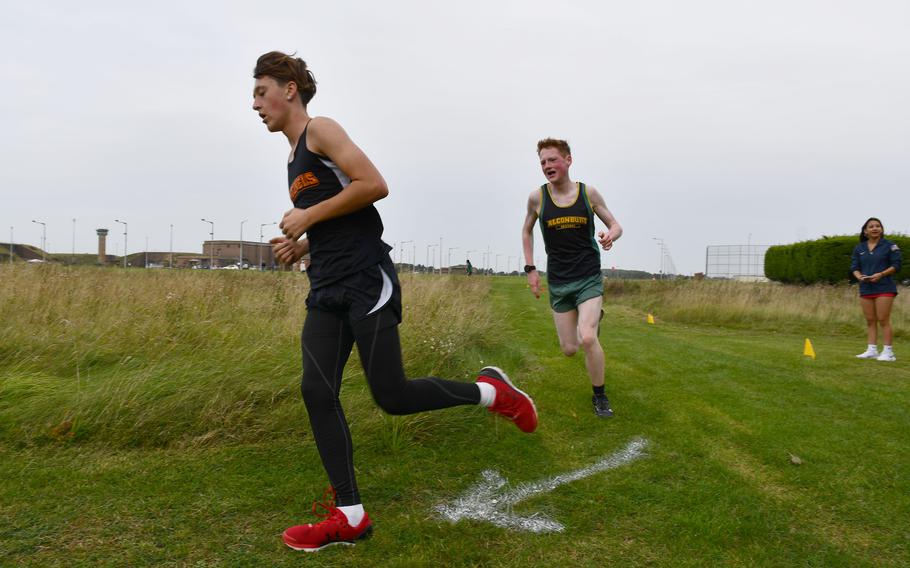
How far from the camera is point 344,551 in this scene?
2639 millimetres

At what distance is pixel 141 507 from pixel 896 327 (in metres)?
15.0

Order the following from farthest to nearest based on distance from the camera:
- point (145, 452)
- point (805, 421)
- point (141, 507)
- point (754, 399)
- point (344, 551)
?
point (754, 399) → point (805, 421) → point (145, 452) → point (141, 507) → point (344, 551)

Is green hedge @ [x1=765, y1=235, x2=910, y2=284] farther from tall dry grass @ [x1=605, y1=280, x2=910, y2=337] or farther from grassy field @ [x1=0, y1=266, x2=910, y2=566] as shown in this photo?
grassy field @ [x1=0, y1=266, x2=910, y2=566]

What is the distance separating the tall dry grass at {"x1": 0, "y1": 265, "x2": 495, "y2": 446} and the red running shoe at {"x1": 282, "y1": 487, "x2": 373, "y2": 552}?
1.55m

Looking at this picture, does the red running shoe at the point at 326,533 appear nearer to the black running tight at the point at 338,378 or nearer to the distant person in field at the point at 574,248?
the black running tight at the point at 338,378

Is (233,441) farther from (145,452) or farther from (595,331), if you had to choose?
(595,331)

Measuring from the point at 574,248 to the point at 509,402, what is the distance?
2248 mm

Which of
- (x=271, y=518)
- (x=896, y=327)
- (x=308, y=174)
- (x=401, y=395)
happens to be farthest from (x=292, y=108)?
(x=896, y=327)

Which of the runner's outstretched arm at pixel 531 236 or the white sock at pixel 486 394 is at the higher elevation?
the runner's outstretched arm at pixel 531 236

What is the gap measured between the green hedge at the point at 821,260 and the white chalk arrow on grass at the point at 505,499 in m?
22.1

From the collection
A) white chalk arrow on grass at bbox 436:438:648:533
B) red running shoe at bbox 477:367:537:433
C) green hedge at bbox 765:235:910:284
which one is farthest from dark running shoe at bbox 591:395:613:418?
green hedge at bbox 765:235:910:284

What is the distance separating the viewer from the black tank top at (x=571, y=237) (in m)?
5.15

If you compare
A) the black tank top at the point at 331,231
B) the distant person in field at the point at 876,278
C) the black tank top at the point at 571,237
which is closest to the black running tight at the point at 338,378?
the black tank top at the point at 331,231

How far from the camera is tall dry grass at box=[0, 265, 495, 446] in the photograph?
13.4ft
